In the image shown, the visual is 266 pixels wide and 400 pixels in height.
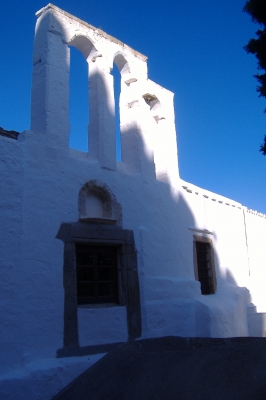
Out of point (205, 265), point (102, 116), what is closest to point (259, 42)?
point (102, 116)

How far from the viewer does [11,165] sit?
493 centimetres

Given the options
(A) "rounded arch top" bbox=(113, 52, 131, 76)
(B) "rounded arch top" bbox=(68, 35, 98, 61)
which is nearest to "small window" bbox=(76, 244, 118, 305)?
(B) "rounded arch top" bbox=(68, 35, 98, 61)

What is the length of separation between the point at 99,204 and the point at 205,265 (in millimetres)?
3115

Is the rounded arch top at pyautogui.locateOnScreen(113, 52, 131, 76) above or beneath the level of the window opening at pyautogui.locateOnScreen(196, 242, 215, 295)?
above

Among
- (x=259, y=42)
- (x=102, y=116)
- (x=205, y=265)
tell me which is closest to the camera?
(x=259, y=42)

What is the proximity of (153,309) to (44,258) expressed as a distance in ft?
6.53

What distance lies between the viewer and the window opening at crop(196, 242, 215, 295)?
25.9ft

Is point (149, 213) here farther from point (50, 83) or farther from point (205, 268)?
point (50, 83)

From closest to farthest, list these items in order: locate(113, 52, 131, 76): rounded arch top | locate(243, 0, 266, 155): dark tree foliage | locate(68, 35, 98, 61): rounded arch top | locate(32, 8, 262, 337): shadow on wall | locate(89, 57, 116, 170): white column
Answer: locate(243, 0, 266, 155): dark tree foliage, locate(32, 8, 262, 337): shadow on wall, locate(89, 57, 116, 170): white column, locate(68, 35, 98, 61): rounded arch top, locate(113, 52, 131, 76): rounded arch top

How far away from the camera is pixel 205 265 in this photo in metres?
8.14

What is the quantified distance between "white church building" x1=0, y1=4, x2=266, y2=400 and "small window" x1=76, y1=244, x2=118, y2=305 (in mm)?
15

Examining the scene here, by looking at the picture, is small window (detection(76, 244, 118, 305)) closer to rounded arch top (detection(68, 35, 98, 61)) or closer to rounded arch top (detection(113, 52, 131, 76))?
rounded arch top (detection(68, 35, 98, 61))

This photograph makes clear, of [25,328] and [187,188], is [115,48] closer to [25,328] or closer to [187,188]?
[187,188]

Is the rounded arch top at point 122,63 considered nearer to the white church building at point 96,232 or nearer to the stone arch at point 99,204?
the white church building at point 96,232
